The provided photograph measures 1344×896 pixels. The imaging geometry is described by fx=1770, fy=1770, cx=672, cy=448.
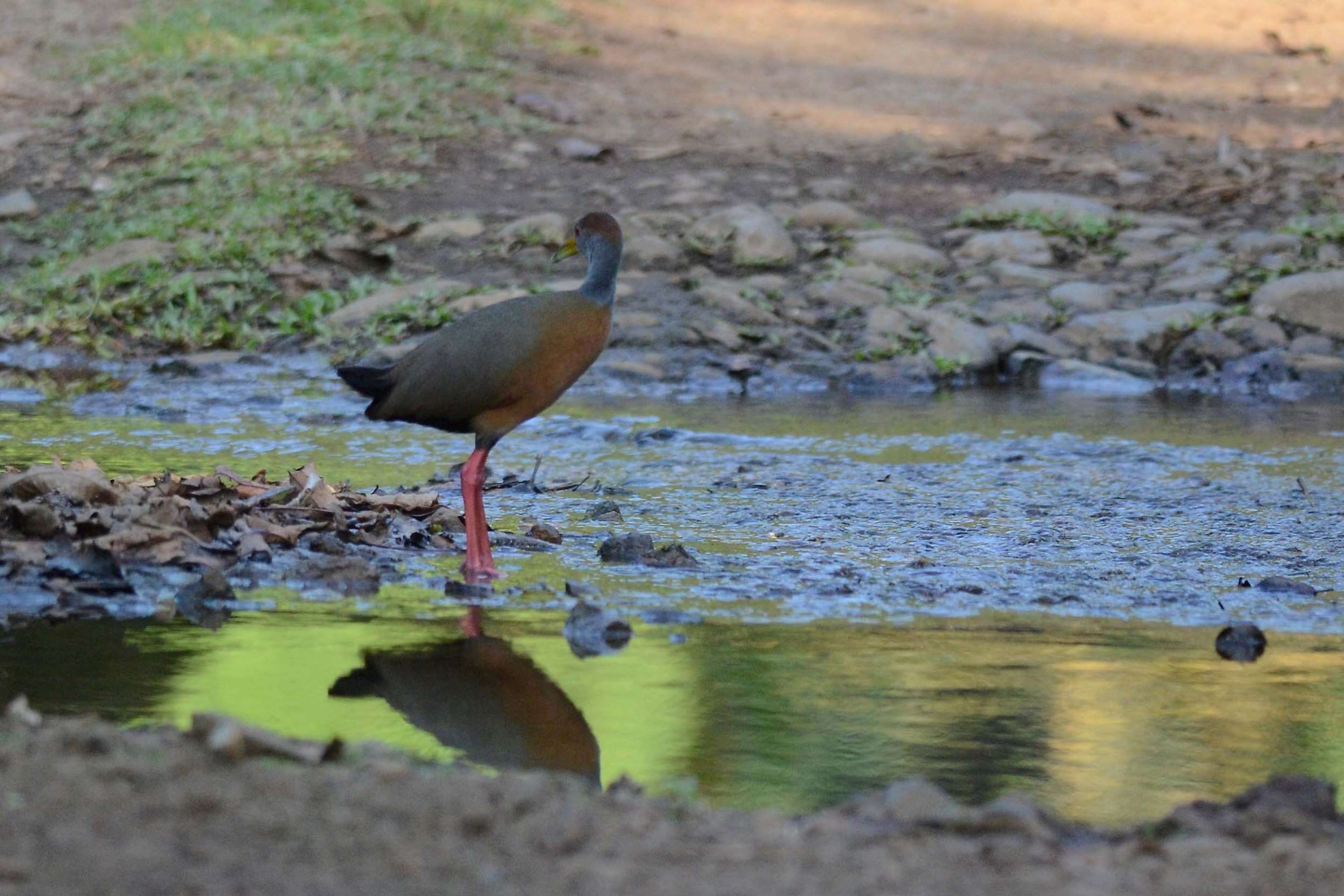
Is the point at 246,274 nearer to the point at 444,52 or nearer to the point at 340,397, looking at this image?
the point at 340,397

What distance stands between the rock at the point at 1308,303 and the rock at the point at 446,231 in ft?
16.4

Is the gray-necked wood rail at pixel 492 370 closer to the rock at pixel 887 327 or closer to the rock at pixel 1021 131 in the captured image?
the rock at pixel 887 327

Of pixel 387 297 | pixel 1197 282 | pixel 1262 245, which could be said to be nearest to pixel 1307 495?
pixel 1197 282

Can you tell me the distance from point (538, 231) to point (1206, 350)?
4.24 metres

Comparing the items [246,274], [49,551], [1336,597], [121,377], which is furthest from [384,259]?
[1336,597]

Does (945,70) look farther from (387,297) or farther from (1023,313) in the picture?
(387,297)

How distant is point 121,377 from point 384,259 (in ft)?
7.01

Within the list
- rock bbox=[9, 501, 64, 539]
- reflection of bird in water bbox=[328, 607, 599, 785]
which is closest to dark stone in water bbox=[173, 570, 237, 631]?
rock bbox=[9, 501, 64, 539]

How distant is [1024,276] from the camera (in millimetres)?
11203

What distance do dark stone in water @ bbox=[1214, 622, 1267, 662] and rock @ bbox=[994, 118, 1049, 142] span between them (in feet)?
35.2

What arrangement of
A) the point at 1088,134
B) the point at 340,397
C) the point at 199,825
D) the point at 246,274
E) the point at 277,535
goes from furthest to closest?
the point at 1088,134 → the point at 246,274 → the point at 340,397 → the point at 277,535 → the point at 199,825

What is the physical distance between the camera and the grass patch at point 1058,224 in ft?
38.8

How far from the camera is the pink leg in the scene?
5.09 meters

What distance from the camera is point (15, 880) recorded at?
2.49m
